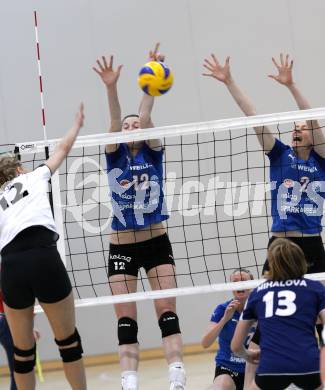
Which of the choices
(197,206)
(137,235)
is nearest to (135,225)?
(137,235)

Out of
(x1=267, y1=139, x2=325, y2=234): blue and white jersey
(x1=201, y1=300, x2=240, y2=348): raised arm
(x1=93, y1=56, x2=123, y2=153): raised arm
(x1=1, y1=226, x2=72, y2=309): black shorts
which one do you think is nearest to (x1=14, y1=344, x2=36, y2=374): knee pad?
(x1=1, y1=226, x2=72, y2=309): black shorts

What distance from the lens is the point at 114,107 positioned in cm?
580

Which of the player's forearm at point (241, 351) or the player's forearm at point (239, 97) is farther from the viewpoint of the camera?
the player's forearm at point (239, 97)

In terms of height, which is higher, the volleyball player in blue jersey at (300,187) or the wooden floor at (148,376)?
the volleyball player in blue jersey at (300,187)

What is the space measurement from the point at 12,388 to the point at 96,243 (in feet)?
11.0

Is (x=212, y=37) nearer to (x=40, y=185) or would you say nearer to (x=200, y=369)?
(x=200, y=369)

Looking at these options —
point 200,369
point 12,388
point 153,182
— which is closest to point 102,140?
point 153,182

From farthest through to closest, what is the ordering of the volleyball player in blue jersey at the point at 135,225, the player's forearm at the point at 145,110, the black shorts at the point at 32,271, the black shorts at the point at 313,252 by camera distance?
the black shorts at the point at 313,252, the player's forearm at the point at 145,110, the volleyball player in blue jersey at the point at 135,225, the black shorts at the point at 32,271

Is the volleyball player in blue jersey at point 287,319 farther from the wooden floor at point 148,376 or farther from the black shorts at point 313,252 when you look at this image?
the wooden floor at point 148,376

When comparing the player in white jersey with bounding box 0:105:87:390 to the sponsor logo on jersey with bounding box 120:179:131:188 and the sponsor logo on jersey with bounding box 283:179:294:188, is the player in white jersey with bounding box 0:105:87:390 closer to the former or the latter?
the sponsor logo on jersey with bounding box 120:179:131:188

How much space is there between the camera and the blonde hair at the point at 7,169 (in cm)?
516


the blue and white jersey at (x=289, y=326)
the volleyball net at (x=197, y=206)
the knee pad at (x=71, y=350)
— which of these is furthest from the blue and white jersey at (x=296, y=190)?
the volleyball net at (x=197, y=206)

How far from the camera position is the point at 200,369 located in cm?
842

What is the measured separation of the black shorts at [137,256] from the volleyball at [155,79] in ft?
3.34
